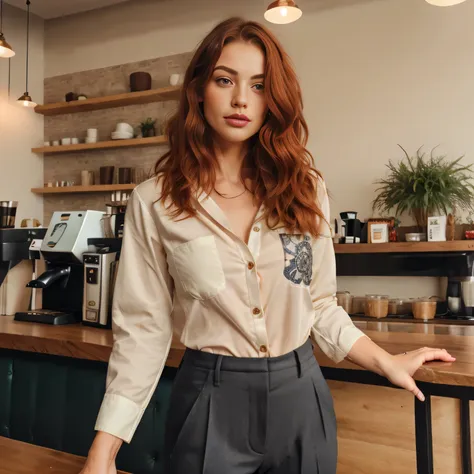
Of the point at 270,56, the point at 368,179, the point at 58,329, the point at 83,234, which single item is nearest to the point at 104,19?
the point at 368,179

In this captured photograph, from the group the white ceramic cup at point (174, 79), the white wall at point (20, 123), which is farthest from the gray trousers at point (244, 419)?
the white wall at point (20, 123)

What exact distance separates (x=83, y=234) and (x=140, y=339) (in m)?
1.37

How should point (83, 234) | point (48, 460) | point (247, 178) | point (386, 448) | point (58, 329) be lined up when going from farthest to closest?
point (83, 234) → point (58, 329) → point (386, 448) → point (48, 460) → point (247, 178)

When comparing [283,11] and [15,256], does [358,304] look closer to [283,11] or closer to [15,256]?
[283,11]

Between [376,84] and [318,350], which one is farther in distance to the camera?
[376,84]

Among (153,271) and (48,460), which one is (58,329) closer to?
(48,460)

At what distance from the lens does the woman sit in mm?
891

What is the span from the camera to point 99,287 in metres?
2.02

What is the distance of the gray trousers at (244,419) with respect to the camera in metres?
0.88

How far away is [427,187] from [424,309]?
828 mm

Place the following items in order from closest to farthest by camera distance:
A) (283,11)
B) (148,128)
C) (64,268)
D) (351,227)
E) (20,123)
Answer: (64,268) → (283,11) → (351,227) → (148,128) → (20,123)

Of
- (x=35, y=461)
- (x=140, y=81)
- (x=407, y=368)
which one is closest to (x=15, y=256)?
(x=35, y=461)

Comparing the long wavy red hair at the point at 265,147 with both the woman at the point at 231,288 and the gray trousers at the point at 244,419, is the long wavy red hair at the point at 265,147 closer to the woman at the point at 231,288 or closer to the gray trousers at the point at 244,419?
the woman at the point at 231,288

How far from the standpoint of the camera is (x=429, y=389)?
1184mm
